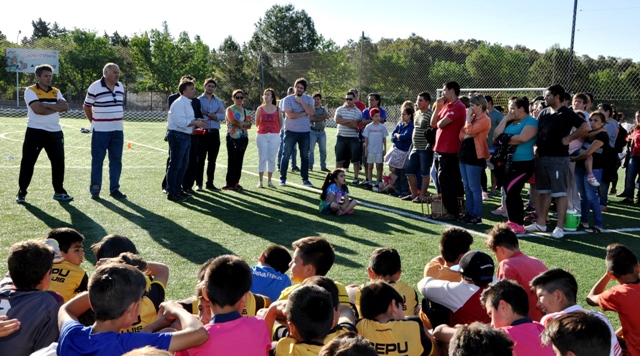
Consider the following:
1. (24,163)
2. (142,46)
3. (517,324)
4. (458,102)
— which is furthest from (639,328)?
(142,46)

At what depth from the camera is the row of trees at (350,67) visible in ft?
56.3

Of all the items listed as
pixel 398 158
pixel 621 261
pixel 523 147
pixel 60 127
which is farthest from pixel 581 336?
pixel 398 158

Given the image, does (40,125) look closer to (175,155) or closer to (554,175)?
(175,155)

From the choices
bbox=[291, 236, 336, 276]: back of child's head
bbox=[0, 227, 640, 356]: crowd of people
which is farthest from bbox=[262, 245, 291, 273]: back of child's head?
bbox=[291, 236, 336, 276]: back of child's head

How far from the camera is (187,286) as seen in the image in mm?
5391

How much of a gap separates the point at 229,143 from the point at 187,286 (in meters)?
5.70

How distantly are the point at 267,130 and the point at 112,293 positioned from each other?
8511mm

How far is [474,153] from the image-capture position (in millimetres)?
8672

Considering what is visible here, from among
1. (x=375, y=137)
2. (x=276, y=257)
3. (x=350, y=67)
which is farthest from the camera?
(x=350, y=67)

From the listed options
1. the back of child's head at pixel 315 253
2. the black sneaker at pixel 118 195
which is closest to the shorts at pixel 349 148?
the black sneaker at pixel 118 195

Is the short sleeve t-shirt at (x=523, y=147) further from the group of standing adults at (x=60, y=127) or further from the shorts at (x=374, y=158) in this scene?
the group of standing adults at (x=60, y=127)

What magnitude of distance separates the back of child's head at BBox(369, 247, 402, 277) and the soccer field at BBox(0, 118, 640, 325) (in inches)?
64.4

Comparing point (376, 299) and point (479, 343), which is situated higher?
point (479, 343)

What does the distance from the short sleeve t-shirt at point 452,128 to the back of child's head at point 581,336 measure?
21.0ft
